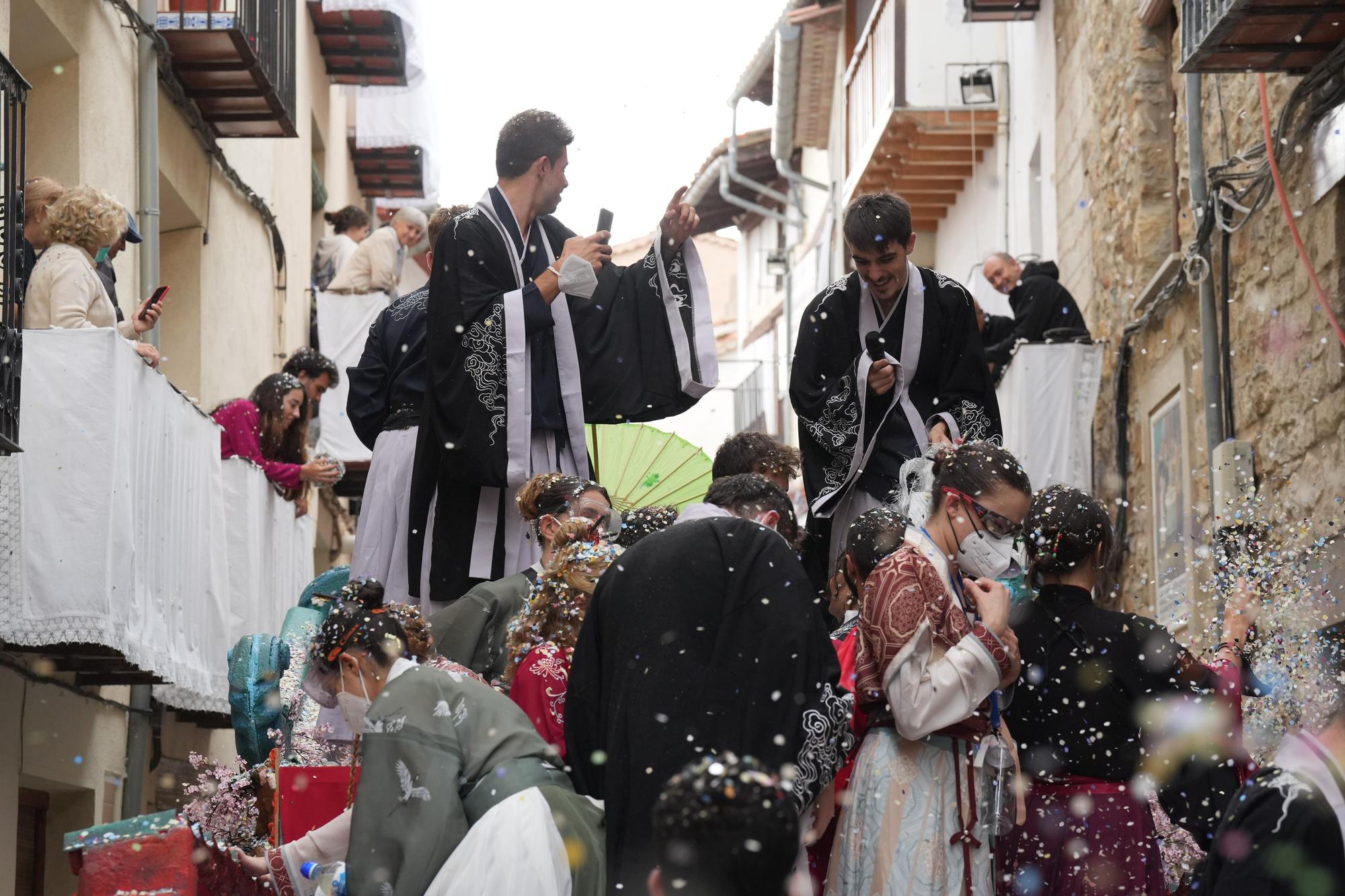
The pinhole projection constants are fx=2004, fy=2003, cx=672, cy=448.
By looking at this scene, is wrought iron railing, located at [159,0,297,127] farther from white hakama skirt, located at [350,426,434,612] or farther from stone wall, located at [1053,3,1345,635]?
stone wall, located at [1053,3,1345,635]

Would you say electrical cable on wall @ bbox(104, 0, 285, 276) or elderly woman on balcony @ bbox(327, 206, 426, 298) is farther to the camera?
elderly woman on balcony @ bbox(327, 206, 426, 298)

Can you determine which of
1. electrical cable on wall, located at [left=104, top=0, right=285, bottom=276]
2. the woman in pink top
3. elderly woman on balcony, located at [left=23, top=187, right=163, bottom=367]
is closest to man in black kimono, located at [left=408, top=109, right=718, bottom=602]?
elderly woman on balcony, located at [left=23, top=187, right=163, bottom=367]

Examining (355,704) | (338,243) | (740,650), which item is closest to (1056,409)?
(338,243)

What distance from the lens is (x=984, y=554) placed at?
5273 millimetres

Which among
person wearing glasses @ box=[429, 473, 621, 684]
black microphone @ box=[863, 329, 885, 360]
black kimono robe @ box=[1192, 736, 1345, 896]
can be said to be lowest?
black kimono robe @ box=[1192, 736, 1345, 896]

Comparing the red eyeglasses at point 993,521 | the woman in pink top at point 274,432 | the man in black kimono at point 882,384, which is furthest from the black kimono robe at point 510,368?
the woman in pink top at point 274,432

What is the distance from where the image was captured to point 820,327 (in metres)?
7.58

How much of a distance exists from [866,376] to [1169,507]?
4639 mm

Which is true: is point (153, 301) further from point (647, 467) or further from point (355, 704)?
point (355, 704)

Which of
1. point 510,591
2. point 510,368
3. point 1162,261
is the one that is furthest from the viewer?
point 1162,261

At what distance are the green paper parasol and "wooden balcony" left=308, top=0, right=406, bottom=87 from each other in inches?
389

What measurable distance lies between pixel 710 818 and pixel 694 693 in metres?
1.23

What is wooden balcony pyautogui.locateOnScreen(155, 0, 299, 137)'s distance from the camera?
40.2 feet

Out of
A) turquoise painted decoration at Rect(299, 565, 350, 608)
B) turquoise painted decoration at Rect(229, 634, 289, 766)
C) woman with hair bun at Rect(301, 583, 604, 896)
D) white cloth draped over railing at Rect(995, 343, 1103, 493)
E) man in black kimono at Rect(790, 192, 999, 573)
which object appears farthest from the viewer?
white cloth draped over railing at Rect(995, 343, 1103, 493)
